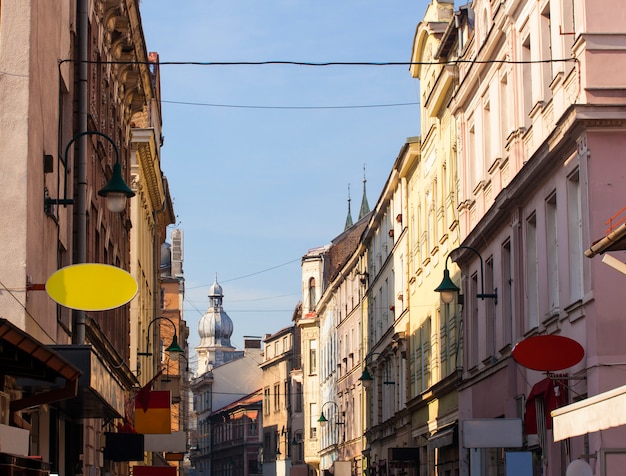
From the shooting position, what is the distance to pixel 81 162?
2273 centimetres

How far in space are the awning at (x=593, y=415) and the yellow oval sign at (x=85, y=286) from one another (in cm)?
495

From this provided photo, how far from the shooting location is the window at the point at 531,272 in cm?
2559

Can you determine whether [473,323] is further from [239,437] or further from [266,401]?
[239,437]

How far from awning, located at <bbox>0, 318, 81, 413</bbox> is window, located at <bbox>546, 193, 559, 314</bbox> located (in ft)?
34.4

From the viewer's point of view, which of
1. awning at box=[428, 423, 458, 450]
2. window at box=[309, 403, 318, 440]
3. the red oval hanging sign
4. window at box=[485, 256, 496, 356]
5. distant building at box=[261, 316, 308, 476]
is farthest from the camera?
distant building at box=[261, 316, 308, 476]

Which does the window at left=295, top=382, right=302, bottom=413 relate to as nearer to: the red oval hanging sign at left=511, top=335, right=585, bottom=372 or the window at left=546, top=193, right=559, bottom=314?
the window at left=546, top=193, right=559, bottom=314

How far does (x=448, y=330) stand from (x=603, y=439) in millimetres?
16442

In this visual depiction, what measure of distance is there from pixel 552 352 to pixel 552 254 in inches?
181

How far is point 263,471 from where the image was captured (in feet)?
373

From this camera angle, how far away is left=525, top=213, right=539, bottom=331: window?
84.0 feet

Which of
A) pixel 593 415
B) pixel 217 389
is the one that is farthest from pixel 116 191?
pixel 217 389

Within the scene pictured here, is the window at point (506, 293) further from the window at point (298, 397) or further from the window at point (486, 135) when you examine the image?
the window at point (298, 397)

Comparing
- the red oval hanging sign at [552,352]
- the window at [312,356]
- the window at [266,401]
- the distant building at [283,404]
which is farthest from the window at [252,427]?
the red oval hanging sign at [552,352]

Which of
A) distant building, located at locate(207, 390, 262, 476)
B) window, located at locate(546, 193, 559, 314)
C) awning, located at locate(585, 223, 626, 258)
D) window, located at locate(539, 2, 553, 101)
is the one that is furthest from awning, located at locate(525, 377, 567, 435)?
distant building, located at locate(207, 390, 262, 476)
